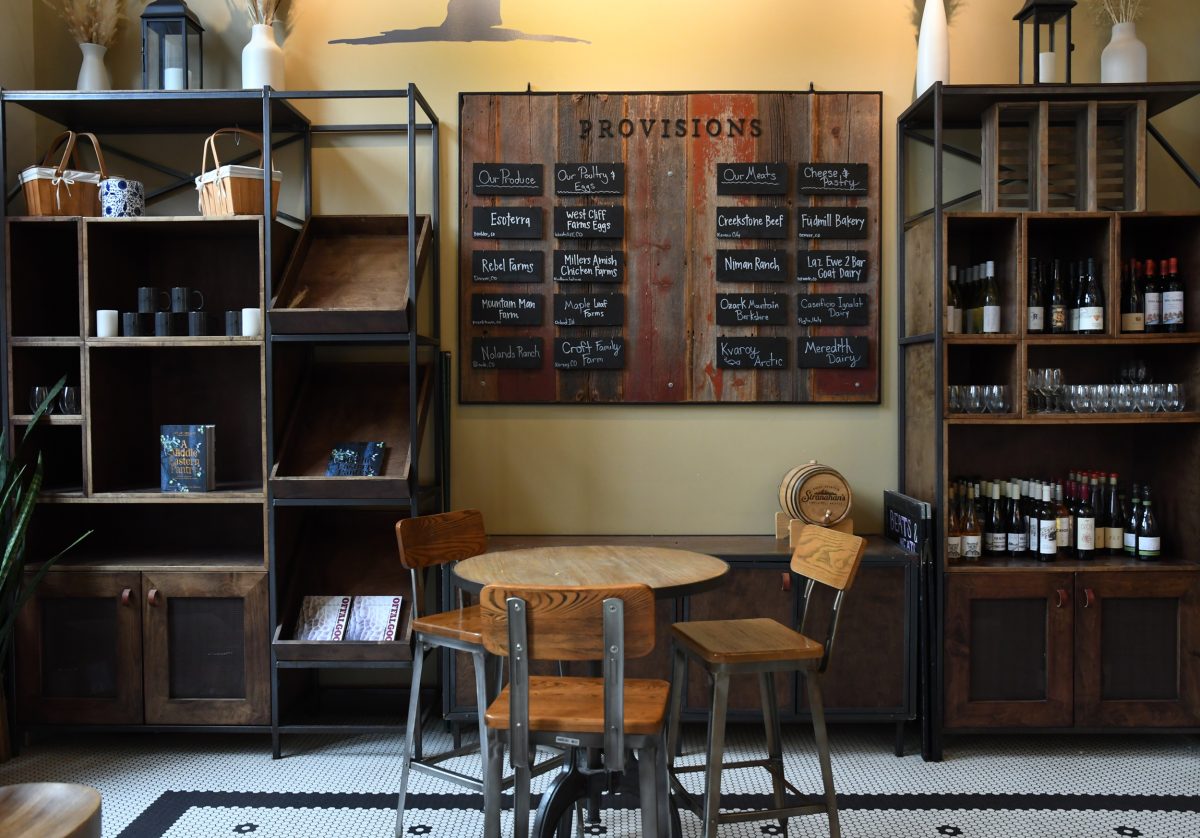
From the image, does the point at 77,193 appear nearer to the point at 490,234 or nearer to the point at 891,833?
the point at 490,234

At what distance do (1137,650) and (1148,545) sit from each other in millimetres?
426

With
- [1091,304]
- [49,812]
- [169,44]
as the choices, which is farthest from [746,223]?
[49,812]

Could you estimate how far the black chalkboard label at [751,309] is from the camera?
4.20m

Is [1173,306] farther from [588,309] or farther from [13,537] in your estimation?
[13,537]

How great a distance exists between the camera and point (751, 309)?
13.8ft

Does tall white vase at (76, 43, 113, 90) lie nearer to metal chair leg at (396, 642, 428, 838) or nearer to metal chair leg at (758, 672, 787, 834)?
metal chair leg at (396, 642, 428, 838)

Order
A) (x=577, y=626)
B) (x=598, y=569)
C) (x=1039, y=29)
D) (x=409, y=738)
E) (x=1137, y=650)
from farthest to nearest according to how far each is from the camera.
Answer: (x=1039, y=29) → (x=1137, y=650) → (x=409, y=738) → (x=598, y=569) → (x=577, y=626)

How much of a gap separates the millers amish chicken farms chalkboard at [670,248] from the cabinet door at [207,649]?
51.2 inches

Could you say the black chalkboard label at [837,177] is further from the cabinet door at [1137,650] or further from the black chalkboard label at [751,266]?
the cabinet door at [1137,650]

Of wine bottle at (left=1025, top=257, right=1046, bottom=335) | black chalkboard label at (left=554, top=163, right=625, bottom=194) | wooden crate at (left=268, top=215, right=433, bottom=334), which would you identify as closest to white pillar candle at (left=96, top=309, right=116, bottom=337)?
wooden crate at (left=268, top=215, right=433, bottom=334)

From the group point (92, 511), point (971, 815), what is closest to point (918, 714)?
point (971, 815)

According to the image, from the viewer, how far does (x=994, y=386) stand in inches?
150

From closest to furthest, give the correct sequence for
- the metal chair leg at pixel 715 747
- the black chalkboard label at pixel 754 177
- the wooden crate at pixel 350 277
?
the metal chair leg at pixel 715 747 < the wooden crate at pixel 350 277 < the black chalkboard label at pixel 754 177

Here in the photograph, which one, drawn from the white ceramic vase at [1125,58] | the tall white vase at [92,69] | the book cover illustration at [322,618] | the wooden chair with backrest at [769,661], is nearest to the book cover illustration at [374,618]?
the book cover illustration at [322,618]
